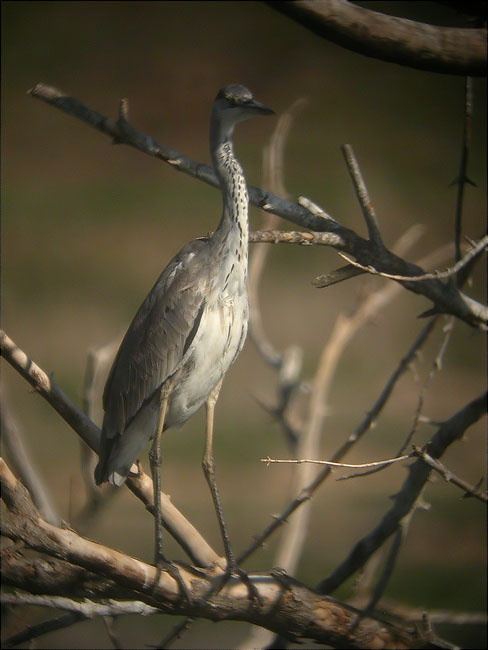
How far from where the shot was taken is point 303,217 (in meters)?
0.88

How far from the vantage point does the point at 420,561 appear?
269 cm

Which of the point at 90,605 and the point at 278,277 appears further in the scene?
the point at 278,277

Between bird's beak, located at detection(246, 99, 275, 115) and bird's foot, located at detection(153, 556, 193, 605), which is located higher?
bird's beak, located at detection(246, 99, 275, 115)

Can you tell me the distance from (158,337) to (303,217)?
22 centimetres

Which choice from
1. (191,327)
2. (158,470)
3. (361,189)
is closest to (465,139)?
(361,189)

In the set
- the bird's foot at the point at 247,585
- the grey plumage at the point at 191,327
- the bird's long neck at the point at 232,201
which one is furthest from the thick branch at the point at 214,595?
the bird's long neck at the point at 232,201

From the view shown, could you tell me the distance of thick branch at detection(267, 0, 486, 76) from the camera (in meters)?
0.66

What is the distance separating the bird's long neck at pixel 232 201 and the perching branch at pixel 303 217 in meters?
0.02

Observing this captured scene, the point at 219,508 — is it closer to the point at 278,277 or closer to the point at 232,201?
the point at 232,201

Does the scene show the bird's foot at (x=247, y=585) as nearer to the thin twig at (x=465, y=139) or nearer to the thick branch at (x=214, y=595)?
the thick branch at (x=214, y=595)

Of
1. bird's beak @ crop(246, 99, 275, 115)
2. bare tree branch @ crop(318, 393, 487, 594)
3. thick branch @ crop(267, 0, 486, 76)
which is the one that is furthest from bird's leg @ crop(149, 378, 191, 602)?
thick branch @ crop(267, 0, 486, 76)

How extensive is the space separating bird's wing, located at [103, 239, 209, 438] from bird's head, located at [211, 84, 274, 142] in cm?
14

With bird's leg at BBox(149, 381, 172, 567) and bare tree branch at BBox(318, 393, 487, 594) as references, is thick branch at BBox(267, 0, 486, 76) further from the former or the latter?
bird's leg at BBox(149, 381, 172, 567)

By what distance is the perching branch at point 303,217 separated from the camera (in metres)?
0.83
